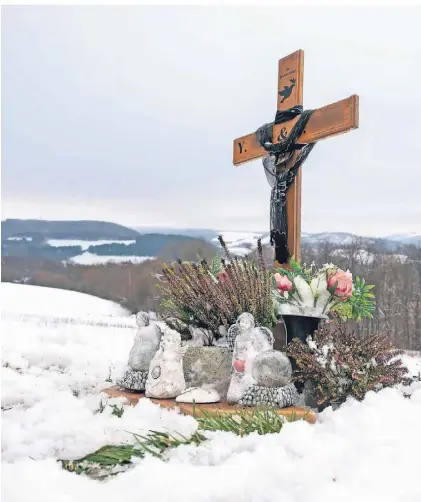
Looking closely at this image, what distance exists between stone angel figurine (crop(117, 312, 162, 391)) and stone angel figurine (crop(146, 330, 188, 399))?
177 millimetres

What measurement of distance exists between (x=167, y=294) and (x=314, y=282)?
103cm

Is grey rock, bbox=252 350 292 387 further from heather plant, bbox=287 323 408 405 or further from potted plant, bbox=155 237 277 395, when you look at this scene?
potted plant, bbox=155 237 277 395

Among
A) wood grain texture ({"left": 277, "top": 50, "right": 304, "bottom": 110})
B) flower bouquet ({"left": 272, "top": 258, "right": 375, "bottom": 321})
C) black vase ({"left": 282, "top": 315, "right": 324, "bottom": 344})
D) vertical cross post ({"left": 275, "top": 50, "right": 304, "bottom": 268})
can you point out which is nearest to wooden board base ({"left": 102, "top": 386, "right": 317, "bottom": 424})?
black vase ({"left": 282, "top": 315, "right": 324, "bottom": 344})

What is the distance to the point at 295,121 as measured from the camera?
16.2ft

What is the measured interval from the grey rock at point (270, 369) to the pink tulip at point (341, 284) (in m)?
0.69

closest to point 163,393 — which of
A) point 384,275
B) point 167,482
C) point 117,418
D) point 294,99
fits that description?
point 117,418

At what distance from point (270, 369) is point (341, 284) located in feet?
2.66

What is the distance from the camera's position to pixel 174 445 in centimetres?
276

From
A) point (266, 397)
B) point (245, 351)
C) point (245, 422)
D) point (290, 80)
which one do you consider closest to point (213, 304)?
point (245, 351)

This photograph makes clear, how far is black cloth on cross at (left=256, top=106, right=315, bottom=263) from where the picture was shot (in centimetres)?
489

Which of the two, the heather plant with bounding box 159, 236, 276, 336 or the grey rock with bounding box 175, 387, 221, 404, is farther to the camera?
the heather plant with bounding box 159, 236, 276, 336

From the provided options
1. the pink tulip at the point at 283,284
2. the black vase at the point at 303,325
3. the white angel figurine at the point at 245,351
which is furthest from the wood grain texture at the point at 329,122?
the white angel figurine at the point at 245,351

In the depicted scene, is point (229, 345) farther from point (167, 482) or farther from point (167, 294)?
point (167, 482)

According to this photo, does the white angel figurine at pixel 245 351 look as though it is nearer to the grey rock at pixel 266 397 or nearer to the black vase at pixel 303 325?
the grey rock at pixel 266 397
